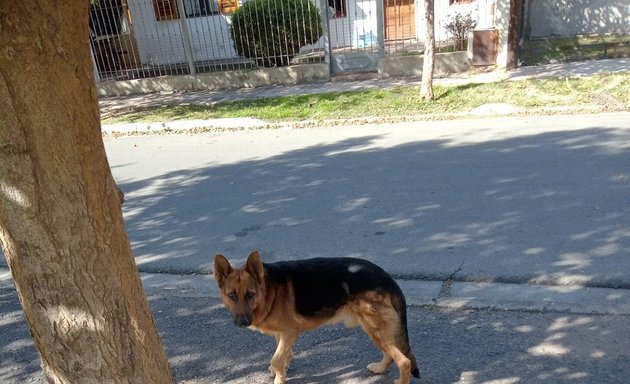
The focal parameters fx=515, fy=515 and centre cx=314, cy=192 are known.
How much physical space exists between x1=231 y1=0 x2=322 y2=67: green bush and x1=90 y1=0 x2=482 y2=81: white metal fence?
2.70ft

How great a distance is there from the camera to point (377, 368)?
10.8ft

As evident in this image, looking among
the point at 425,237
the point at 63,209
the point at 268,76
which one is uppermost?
the point at 63,209

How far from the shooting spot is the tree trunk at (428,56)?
9.91 m

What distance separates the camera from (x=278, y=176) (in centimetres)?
702

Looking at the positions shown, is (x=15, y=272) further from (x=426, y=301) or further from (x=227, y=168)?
(x=227, y=168)

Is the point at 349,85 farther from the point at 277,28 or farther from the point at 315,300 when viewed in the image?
the point at 315,300

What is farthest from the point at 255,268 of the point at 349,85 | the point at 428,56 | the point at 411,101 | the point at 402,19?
the point at 402,19

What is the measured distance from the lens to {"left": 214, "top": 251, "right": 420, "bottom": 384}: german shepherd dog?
2.98m

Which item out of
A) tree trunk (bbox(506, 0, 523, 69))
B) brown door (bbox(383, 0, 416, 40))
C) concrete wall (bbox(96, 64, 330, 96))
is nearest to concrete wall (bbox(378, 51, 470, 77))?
tree trunk (bbox(506, 0, 523, 69))

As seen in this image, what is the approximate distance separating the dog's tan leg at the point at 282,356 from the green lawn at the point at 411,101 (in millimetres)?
6816

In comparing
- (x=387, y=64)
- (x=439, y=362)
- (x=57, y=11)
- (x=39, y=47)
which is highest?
(x=57, y=11)

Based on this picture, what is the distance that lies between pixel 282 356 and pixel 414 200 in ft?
9.93

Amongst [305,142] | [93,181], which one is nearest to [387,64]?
[305,142]

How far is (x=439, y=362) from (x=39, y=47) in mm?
2832
